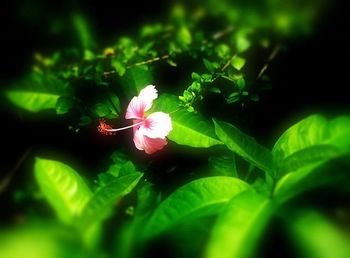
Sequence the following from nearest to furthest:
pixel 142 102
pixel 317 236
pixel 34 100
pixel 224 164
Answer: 1. pixel 317 236
2. pixel 224 164
3. pixel 142 102
4. pixel 34 100

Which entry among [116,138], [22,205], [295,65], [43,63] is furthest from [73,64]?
[295,65]

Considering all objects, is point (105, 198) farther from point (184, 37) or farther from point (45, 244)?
point (184, 37)

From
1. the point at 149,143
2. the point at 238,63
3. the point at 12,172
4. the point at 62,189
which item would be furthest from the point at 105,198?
the point at 12,172

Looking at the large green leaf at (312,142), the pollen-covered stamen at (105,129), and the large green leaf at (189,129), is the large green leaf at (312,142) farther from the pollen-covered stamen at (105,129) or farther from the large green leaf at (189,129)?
the pollen-covered stamen at (105,129)

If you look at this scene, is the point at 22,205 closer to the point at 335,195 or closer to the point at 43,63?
the point at 43,63

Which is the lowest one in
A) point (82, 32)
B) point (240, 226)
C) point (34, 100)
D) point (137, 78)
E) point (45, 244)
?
point (240, 226)

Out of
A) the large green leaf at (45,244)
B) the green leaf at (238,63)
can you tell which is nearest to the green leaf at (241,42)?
the green leaf at (238,63)
